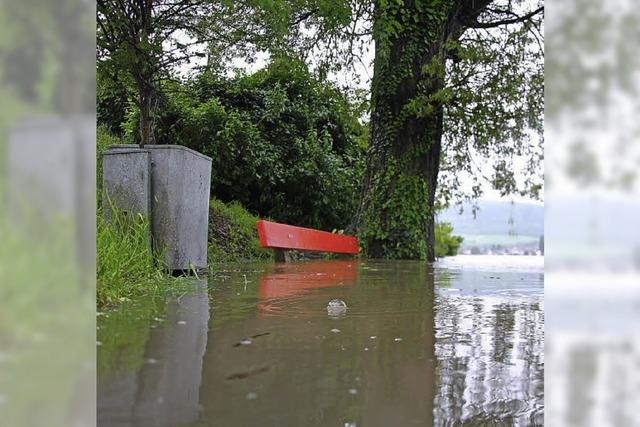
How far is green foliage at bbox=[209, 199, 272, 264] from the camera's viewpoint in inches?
291

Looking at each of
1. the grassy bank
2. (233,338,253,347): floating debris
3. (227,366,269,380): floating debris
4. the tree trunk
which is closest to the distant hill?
the tree trunk

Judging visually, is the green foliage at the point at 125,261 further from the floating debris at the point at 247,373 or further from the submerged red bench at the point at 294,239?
the submerged red bench at the point at 294,239

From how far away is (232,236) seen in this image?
787 centimetres

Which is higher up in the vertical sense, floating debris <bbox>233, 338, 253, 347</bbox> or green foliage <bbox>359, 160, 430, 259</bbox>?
green foliage <bbox>359, 160, 430, 259</bbox>

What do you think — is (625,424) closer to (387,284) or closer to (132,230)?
(387,284)

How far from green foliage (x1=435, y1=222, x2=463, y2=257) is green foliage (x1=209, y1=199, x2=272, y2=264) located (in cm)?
750

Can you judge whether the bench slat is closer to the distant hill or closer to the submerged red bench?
the submerged red bench

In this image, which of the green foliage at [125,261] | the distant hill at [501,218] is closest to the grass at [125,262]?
the green foliage at [125,261]

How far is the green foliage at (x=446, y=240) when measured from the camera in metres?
15.2

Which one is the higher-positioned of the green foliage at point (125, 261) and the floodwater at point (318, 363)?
the green foliage at point (125, 261)

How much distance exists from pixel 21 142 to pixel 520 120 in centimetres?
797

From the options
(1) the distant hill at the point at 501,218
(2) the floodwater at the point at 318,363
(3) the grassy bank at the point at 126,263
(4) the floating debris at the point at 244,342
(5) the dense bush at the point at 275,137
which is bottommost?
(2) the floodwater at the point at 318,363

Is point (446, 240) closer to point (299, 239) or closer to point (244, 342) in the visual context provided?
point (299, 239)

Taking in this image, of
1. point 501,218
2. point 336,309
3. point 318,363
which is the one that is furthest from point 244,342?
point 501,218
